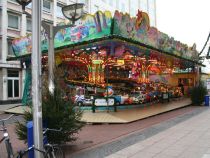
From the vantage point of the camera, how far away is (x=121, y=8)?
57.5 metres

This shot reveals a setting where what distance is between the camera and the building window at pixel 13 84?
1235 inches

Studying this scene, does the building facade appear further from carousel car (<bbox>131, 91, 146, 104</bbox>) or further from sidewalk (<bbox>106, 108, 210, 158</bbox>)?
sidewalk (<bbox>106, 108, 210, 158</bbox>)

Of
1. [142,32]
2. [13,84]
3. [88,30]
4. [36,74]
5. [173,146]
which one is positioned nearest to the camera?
[36,74]

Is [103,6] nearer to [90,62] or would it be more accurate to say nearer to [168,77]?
[168,77]

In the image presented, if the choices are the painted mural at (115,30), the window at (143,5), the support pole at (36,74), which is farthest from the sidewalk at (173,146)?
the window at (143,5)

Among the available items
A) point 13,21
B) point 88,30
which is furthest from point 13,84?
point 88,30

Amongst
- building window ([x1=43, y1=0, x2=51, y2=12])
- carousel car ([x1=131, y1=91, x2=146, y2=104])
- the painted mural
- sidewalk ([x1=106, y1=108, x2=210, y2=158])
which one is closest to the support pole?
sidewalk ([x1=106, y1=108, x2=210, y2=158])

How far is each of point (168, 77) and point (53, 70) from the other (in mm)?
29662

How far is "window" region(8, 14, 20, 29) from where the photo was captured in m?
32.3

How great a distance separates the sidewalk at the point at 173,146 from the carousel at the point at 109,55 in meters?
2.05

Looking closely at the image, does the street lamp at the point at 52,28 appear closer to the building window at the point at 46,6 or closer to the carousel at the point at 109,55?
the carousel at the point at 109,55

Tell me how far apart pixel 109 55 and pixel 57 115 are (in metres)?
12.0

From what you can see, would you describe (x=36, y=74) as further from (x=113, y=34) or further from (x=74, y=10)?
(x=113, y=34)

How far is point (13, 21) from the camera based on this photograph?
107 feet
